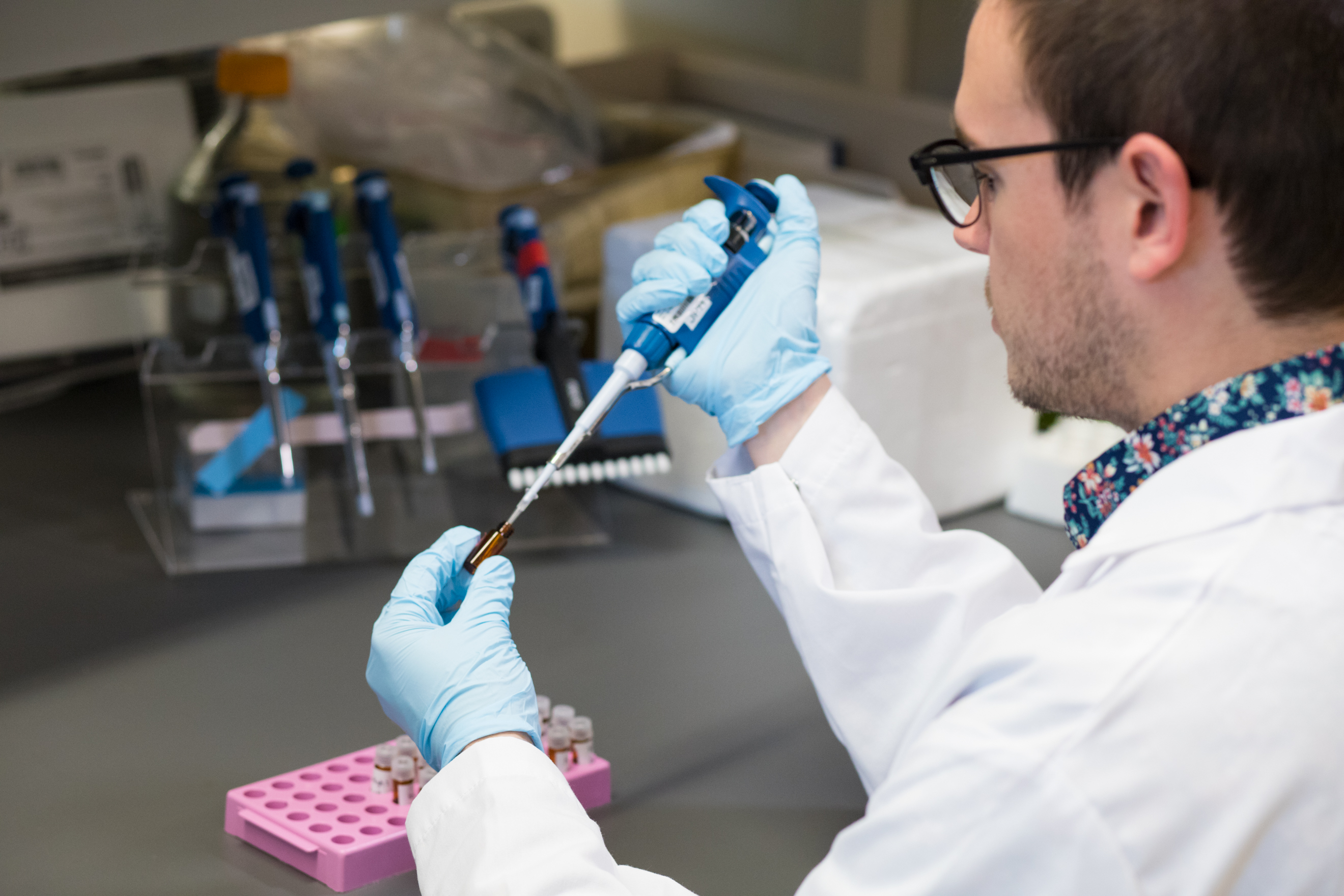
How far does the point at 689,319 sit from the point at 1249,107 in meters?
0.48

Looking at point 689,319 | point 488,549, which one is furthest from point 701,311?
point 488,549

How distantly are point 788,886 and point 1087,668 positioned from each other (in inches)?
15.1

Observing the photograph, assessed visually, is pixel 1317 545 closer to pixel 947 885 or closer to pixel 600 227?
pixel 947 885

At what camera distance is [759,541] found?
1.01 metres

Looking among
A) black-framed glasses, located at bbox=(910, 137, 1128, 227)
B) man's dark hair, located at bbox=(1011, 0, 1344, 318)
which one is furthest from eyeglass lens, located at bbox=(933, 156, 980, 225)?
man's dark hair, located at bbox=(1011, 0, 1344, 318)

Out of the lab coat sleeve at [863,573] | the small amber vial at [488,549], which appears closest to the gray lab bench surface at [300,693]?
the lab coat sleeve at [863,573]

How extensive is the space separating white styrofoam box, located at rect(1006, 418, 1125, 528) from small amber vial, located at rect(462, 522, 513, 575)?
2.48 feet

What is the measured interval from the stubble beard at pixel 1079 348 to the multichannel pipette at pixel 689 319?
299 mm

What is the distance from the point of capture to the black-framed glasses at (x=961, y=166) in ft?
2.34

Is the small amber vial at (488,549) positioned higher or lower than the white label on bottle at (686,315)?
lower

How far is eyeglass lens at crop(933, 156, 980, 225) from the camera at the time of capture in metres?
0.80

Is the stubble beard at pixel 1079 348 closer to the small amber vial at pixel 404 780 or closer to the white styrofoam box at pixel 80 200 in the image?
the small amber vial at pixel 404 780

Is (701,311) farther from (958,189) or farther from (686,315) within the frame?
(958,189)

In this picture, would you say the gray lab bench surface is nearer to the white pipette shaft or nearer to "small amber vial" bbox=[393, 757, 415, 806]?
"small amber vial" bbox=[393, 757, 415, 806]
